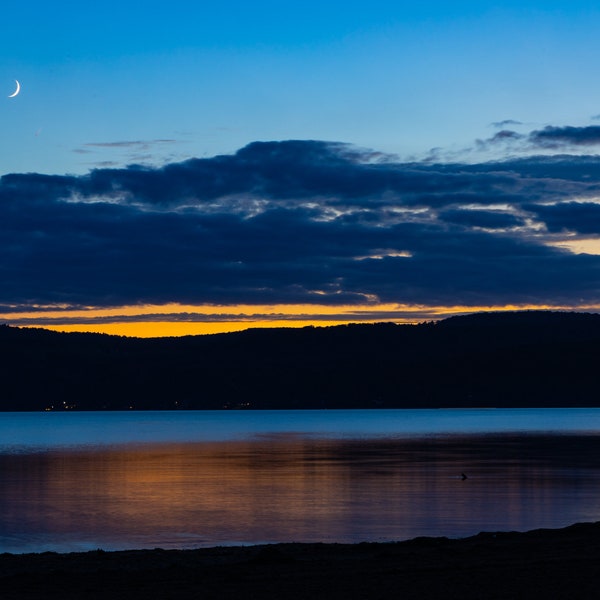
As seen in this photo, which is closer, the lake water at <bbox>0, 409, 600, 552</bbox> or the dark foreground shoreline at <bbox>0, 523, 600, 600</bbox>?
the dark foreground shoreline at <bbox>0, 523, 600, 600</bbox>

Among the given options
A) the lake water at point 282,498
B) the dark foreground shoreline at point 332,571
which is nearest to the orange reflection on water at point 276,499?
the lake water at point 282,498

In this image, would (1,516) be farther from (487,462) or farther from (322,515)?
(487,462)

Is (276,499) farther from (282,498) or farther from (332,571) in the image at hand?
(332,571)

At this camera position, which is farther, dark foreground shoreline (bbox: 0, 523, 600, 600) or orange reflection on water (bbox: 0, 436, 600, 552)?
orange reflection on water (bbox: 0, 436, 600, 552)

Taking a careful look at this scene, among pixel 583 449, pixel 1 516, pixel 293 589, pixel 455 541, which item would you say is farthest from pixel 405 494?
pixel 583 449

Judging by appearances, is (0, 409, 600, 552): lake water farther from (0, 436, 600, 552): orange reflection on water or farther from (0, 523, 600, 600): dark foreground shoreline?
(0, 523, 600, 600): dark foreground shoreline

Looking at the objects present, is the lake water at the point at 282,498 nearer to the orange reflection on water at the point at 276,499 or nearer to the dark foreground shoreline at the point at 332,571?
the orange reflection on water at the point at 276,499

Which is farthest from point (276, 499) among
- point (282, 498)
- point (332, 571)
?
point (332, 571)

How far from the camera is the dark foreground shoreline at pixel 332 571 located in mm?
22422

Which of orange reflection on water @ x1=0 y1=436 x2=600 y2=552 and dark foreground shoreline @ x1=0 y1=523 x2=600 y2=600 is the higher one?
→ dark foreground shoreline @ x1=0 y1=523 x2=600 y2=600

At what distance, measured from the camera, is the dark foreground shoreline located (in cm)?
2242

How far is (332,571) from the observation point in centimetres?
2602

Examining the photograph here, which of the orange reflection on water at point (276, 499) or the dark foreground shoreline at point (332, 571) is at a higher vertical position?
the dark foreground shoreline at point (332, 571)

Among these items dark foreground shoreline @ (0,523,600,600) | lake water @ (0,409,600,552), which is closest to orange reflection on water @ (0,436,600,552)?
lake water @ (0,409,600,552)
